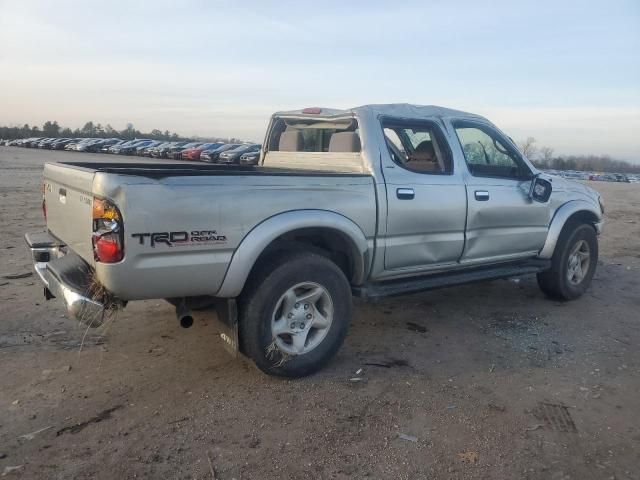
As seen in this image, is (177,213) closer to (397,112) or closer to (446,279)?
(397,112)

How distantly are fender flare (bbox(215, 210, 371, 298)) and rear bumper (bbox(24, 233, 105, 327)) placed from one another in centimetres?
76

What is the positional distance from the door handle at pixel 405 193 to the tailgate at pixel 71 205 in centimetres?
226

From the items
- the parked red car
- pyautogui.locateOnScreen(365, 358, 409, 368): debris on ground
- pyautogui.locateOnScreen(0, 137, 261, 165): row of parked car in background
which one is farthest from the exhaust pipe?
the parked red car

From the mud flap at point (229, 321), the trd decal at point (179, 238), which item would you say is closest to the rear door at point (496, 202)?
the mud flap at point (229, 321)

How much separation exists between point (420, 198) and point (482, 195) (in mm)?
838

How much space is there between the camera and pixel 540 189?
5.52 metres

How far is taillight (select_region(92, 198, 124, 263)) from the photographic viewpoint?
3.14 meters

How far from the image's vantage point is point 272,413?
11.5ft

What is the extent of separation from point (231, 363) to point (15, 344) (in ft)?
5.74

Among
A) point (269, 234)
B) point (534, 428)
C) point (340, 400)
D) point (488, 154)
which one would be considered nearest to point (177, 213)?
point (269, 234)

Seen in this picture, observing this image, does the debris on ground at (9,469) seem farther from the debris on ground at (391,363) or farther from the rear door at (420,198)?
the rear door at (420,198)

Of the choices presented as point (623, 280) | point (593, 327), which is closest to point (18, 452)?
point (593, 327)

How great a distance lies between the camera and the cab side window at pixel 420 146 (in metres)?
4.83

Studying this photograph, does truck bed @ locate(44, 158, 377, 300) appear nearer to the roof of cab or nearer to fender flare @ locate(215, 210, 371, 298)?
fender flare @ locate(215, 210, 371, 298)
